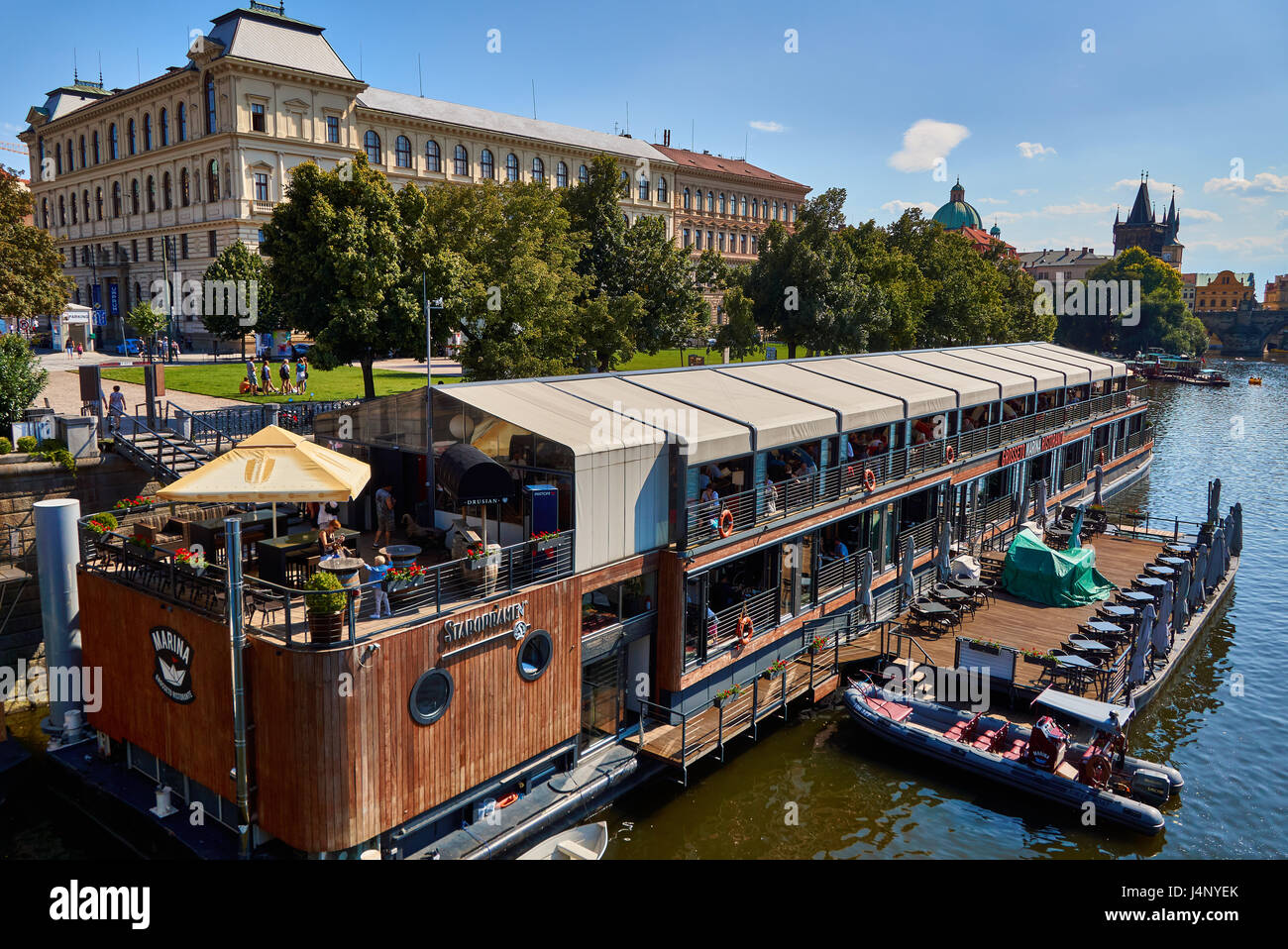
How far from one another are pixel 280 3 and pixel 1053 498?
73.0 metres

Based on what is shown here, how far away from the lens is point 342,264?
34.1 metres

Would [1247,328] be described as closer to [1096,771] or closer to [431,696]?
[1096,771]

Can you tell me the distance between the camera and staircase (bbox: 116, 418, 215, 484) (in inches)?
988

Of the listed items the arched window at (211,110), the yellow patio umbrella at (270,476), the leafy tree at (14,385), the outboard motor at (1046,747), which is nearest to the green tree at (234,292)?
the leafy tree at (14,385)

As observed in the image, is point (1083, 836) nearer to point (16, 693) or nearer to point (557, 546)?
point (557, 546)

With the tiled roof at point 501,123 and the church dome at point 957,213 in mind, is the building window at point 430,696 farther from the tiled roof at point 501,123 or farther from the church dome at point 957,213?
the church dome at point 957,213

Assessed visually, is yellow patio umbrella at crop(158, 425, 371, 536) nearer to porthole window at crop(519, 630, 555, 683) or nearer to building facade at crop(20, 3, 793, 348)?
porthole window at crop(519, 630, 555, 683)

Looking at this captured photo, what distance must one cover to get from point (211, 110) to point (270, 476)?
72.1 meters

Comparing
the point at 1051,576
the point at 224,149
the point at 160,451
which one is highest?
the point at 224,149

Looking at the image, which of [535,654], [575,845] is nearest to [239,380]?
[535,654]

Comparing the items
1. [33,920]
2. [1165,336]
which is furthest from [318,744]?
[1165,336]

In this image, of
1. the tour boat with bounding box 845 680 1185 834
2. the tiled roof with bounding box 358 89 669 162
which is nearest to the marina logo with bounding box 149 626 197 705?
the tour boat with bounding box 845 680 1185 834

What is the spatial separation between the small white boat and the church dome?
596 ft

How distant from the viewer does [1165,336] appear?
15225 centimetres
